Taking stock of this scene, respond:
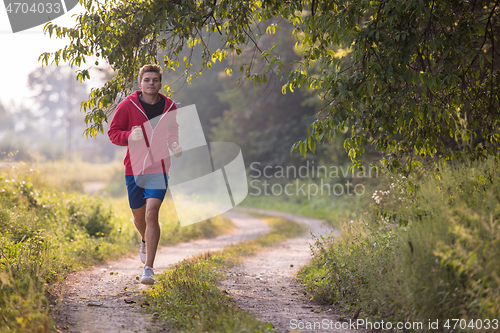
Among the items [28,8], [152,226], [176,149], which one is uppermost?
[28,8]

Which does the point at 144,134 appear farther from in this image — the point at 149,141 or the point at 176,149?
the point at 176,149

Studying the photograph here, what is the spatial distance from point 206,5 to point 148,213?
2661 millimetres

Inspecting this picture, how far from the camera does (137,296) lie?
4.71 meters

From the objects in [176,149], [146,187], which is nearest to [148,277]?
[146,187]

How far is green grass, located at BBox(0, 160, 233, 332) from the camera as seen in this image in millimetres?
3322

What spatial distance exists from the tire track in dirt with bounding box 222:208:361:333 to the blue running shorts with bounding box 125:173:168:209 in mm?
1462

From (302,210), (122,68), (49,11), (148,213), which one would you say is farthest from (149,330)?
(302,210)

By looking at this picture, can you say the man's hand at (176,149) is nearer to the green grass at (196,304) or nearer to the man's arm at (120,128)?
the man's arm at (120,128)

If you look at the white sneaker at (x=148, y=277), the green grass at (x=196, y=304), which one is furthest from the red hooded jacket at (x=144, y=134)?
the green grass at (x=196, y=304)

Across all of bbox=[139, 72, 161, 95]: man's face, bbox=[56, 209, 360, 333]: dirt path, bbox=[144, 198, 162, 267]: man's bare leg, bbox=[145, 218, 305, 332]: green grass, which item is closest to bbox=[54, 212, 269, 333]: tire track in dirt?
bbox=[56, 209, 360, 333]: dirt path

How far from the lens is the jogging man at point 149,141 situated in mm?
4812

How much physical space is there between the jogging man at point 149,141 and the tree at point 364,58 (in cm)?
72

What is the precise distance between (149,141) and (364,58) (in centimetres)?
260

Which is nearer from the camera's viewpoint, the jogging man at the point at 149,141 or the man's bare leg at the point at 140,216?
the jogging man at the point at 149,141
